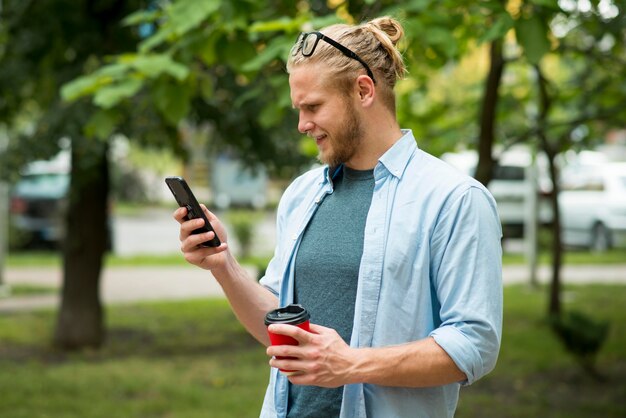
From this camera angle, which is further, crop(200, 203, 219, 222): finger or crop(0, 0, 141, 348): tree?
crop(0, 0, 141, 348): tree

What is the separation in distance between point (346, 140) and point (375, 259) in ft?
0.97

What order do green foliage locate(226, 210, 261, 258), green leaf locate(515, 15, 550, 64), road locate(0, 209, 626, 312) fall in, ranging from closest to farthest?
green leaf locate(515, 15, 550, 64) → road locate(0, 209, 626, 312) → green foliage locate(226, 210, 261, 258)

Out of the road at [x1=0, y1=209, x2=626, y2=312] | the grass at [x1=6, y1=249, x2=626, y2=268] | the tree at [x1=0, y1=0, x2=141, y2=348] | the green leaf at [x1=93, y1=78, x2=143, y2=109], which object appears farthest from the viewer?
the grass at [x1=6, y1=249, x2=626, y2=268]

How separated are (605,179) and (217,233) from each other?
54.4ft

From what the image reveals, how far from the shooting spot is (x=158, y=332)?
10289 mm

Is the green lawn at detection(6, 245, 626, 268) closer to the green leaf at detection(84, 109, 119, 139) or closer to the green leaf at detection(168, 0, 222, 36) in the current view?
the green leaf at detection(84, 109, 119, 139)

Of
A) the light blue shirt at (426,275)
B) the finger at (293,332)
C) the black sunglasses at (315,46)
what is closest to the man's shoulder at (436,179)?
the light blue shirt at (426,275)

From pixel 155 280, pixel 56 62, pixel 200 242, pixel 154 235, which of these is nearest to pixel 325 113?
pixel 200 242

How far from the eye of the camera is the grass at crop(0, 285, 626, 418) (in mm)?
6918

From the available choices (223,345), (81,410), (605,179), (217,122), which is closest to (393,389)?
(81,410)

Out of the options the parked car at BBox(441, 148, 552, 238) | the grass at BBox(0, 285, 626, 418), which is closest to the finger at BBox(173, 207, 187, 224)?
the grass at BBox(0, 285, 626, 418)

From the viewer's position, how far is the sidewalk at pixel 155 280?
1274 centimetres

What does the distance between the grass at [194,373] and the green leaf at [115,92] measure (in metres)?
2.84

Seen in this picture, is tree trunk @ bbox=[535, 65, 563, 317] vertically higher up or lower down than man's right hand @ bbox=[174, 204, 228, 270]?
lower down
